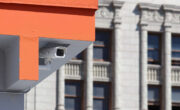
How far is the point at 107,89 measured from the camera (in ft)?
102

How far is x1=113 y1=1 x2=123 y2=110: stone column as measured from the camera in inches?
1216

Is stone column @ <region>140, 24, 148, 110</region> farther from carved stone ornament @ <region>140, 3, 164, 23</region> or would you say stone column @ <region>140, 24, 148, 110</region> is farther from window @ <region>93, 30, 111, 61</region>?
window @ <region>93, 30, 111, 61</region>

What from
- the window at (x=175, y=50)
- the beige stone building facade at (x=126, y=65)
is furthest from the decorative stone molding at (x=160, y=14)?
the window at (x=175, y=50)

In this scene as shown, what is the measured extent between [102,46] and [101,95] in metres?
2.01

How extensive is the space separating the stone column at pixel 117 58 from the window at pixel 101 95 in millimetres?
445

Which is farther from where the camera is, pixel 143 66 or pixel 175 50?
pixel 175 50

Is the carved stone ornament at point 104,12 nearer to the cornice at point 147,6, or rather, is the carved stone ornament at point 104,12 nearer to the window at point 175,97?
the cornice at point 147,6

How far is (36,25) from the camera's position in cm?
1538

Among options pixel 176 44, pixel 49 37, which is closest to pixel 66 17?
pixel 49 37

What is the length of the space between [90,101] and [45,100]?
6.16 ft

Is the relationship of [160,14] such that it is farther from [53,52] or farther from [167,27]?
[53,52]

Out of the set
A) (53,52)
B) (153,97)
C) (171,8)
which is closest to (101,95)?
(153,97)

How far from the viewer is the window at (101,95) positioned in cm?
3112

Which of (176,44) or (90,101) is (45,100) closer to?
(90,101)
